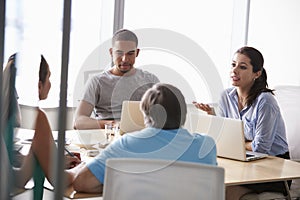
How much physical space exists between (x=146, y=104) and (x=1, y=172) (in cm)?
118

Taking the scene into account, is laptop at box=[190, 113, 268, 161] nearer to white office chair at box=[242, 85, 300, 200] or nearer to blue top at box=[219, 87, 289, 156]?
blue top at box=[219, 87, 289, 156]

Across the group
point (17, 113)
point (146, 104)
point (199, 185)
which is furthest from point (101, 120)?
point (17, 113)

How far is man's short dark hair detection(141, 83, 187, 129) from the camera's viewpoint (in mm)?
2029

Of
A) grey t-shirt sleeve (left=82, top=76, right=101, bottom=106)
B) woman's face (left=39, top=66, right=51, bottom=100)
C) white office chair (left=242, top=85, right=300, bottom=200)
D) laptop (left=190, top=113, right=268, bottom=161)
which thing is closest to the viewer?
woman's face (left=39, top=66, right=51, bottom=100)

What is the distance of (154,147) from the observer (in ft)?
6.26

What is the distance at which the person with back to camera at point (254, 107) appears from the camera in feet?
9.62

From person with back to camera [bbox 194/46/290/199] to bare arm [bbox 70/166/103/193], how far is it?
1199 mm

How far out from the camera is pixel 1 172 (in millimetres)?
987

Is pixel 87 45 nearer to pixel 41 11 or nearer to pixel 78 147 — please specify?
pixel 78 147

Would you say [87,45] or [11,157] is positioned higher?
[87,45]

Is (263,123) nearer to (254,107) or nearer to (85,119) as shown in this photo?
(254,107)

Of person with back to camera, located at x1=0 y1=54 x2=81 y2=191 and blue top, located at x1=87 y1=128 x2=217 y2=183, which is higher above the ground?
person with back to camera, located at x1=0 y1=54 x2=81 y2=191

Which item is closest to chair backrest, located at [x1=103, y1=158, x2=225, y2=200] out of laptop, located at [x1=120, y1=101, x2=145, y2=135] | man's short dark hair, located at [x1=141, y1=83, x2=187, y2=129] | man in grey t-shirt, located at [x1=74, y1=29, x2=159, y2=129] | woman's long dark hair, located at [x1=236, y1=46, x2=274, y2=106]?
man's short dark hair, located at [x1=141, y1=83, x2=187, y2=129]

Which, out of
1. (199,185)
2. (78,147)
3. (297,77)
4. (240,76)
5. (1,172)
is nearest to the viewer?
(1,172)
